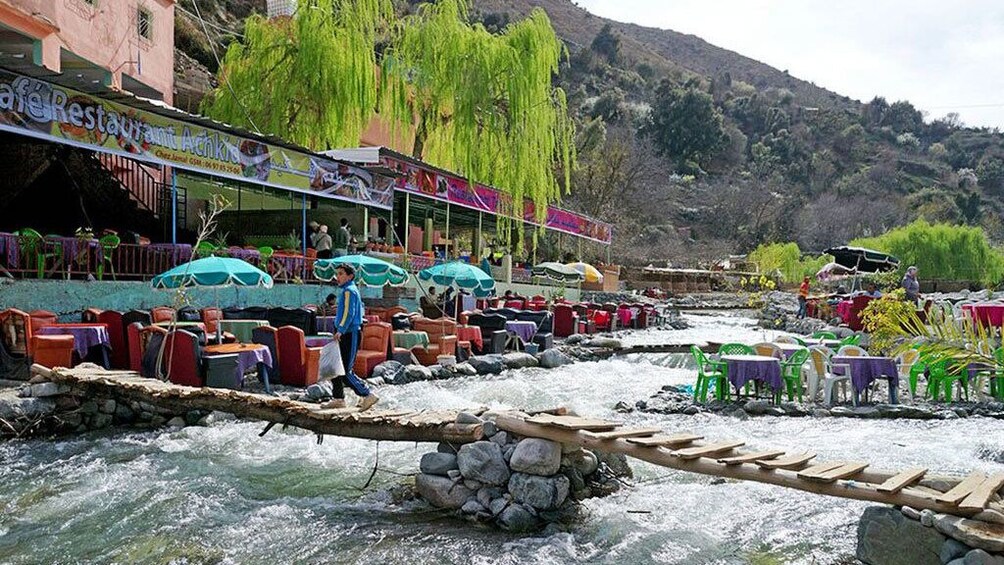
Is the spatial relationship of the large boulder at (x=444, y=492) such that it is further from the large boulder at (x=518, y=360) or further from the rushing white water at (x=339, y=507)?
the large boulder at (x=518, y=360)

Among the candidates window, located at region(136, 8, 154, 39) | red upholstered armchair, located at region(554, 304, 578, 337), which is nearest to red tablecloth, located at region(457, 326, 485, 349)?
red upholstered armchair, located at region(554, 304, 578, 337)

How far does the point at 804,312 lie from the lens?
1024 inches

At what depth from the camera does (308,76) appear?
20.2 meters

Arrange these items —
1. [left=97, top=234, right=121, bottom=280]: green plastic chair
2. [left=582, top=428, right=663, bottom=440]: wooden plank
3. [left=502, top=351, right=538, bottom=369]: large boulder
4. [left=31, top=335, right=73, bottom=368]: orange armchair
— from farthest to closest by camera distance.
Answer: 1. [left=502, top=351, right=538, bottom=369]: large boulder
2. [left=97, top=234, right=121, bottom=280]: green plastic chair
3. [left=31, top=335, right=73, bottom=368]: orange armchair
4. [left=582, top=428, right=663, bottom=440]: wooden plank

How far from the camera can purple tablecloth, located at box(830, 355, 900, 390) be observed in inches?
405

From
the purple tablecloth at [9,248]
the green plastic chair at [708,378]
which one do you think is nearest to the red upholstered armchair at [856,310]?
the green plastic chair at [708,378]

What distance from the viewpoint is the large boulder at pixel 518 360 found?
1432cm

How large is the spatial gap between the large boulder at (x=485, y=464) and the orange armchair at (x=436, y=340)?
7.10 meters

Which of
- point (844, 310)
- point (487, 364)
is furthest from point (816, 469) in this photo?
point (844, 310)

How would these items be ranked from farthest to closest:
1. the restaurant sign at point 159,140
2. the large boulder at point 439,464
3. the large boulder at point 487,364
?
1. the large boulder at point 487,364
2. the restaurant sign at point 159,140
3. the large boulder at point 439,464

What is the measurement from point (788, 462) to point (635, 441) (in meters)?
1.06

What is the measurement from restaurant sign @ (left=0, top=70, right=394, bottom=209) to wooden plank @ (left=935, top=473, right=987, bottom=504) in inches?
476

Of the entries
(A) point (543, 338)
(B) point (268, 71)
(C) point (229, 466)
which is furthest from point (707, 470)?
(B) point (268, 71)

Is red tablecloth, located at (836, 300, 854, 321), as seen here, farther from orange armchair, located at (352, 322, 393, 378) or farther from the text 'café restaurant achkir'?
orange armchair, located at (352, 322, 393, 378)
